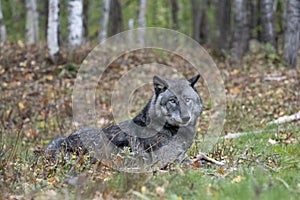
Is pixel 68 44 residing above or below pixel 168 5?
below

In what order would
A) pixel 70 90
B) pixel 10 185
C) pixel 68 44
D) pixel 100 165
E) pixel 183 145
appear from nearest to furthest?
pixel 10 185 < pixel 100 165 < pixel 183 145 < pixel 70 90 < pixel 68 44

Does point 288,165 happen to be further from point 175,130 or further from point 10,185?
point 10,185

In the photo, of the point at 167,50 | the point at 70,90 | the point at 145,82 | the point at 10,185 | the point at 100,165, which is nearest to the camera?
the point at 10,185

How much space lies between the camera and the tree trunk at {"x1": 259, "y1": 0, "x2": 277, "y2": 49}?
21328 mm

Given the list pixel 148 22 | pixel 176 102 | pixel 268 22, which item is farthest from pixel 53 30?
pixel 148 22

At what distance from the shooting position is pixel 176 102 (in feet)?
23.4

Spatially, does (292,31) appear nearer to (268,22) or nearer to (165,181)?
(268,22)

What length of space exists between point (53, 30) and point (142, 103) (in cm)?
442

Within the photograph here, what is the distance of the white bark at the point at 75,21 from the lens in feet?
62.0

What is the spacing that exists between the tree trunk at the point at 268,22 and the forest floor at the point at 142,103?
2.52 ft

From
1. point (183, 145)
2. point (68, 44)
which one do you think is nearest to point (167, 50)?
point (68, 44)

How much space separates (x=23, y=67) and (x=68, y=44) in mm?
2400

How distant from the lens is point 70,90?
53.5 feet

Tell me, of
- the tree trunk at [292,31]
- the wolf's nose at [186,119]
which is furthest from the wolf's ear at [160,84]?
the tree trunk at [292,31]
